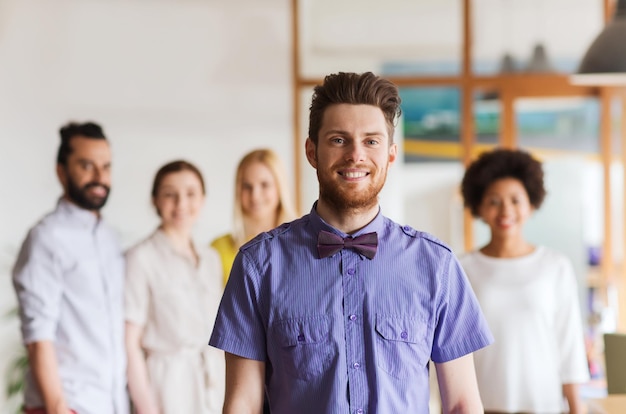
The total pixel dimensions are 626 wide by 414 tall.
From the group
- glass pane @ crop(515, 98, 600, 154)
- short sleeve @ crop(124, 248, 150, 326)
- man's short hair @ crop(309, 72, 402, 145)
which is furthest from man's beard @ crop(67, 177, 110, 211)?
glass pane @ crop(515, 98, 600, 154)

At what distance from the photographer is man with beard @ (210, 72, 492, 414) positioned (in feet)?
8.04

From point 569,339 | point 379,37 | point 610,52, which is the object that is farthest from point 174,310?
point 379,37

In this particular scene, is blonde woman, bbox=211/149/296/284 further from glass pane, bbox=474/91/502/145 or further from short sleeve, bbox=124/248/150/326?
glass pane, bbox=474/91/502/145

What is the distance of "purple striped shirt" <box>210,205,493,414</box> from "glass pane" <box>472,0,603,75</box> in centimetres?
451

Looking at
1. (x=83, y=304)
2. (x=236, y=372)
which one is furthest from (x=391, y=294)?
(x=83, y=304)

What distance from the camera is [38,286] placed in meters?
4.37

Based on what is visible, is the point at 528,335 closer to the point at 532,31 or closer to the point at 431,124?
the point at 431,124

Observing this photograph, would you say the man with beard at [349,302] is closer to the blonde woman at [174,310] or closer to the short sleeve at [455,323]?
the short sleeve at [455,323]

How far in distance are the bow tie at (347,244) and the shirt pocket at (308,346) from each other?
16 cm

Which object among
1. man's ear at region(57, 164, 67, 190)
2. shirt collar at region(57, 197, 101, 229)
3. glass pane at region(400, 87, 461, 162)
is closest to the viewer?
shirt collar at region(57, 197, 101, 229)

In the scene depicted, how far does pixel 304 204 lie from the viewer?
7082 mm

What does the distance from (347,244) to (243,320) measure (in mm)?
305

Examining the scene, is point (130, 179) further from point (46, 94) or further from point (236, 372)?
point (236, 372)

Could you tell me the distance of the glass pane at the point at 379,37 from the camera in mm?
6895
